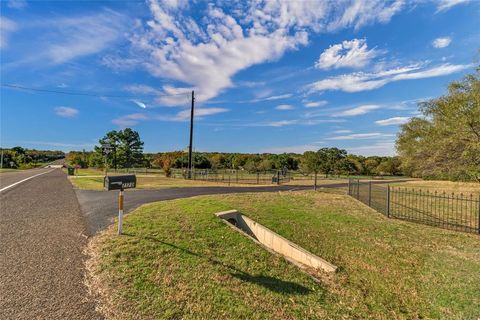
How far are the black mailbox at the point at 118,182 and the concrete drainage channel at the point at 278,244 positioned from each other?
2.69 metres

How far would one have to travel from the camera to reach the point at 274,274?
4.31 m

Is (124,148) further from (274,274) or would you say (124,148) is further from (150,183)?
(274,274)

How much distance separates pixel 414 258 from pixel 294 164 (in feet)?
183

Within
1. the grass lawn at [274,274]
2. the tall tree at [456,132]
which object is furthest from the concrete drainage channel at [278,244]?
the tall tree at [456,132]

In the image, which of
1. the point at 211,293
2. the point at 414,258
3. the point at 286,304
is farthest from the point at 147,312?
the point at 414,258

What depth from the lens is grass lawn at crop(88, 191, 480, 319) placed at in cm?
329

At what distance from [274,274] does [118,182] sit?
3785mm

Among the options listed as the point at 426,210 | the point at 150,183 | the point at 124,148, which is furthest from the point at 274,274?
the point at 124,148

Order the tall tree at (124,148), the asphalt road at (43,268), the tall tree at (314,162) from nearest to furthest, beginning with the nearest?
the asphalt road at (43,268) < the tall tree at (314,162) < the tall tree at (124,148)

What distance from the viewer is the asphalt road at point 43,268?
2957 millimetres

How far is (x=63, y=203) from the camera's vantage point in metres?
9.55

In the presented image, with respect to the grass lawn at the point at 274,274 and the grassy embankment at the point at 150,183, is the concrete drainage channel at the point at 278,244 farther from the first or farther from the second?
the grassy embankment at the point at 150,183

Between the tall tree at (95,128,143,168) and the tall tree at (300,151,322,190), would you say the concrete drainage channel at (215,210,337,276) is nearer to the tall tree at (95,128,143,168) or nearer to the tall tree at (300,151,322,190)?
the tall tree at (300,151,322,190)

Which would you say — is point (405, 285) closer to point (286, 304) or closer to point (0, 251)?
point (286, 304)
